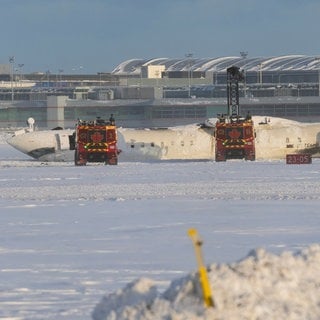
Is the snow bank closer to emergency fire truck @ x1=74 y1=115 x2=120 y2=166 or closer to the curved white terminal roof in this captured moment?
emergency fire truck @ x1=74 y1=115 x2=120 y2=166

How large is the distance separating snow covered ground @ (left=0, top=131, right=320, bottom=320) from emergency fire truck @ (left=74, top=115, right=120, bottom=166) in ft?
56.0

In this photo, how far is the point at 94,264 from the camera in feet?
50.2

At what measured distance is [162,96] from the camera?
132000 millimetres

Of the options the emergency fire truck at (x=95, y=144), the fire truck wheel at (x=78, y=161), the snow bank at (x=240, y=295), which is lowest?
the fire truck wheel at (x=78, y=161)

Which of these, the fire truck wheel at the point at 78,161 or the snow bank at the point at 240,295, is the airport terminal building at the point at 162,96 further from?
the snow bank at the point at 240,295

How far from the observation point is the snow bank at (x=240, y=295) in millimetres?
8266

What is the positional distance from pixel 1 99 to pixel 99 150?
93.7 metres

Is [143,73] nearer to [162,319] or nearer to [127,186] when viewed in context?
[127,186]

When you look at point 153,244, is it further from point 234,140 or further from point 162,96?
point 162,96

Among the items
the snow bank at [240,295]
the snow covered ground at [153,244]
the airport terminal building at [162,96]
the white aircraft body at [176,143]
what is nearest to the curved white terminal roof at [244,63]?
the airport terminal building at [162,96]

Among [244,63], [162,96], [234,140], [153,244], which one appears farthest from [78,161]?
[244,63]

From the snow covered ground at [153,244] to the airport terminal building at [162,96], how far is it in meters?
82.9

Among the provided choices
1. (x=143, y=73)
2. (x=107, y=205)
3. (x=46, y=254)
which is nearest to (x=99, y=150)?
(x=107, y=205)

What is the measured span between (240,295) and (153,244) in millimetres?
9067
